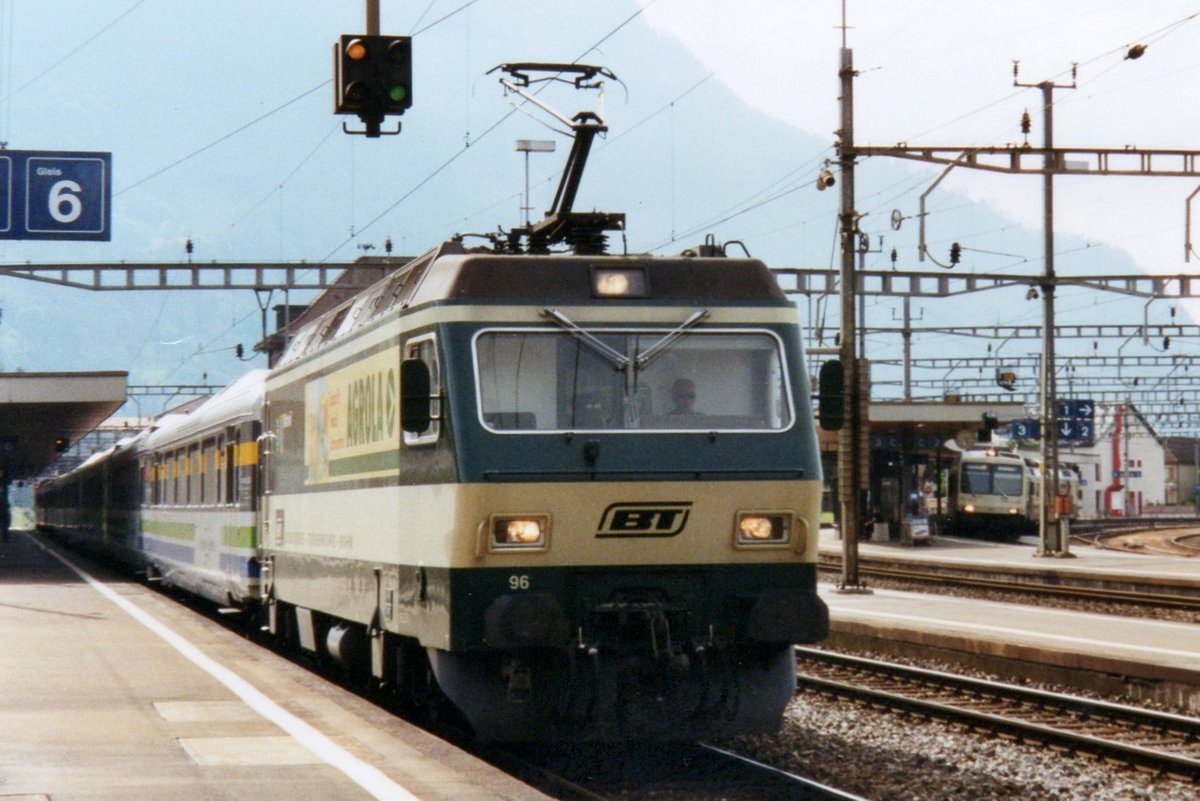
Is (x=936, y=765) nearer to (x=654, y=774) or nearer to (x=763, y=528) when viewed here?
(x=654, y=774)

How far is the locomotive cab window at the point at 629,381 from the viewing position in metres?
10.4

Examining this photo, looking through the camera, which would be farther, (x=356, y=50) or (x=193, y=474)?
(x=193, y=474)

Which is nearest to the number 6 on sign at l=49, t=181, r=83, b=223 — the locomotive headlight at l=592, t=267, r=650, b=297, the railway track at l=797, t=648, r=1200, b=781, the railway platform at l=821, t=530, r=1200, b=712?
the railway platform at l=821, t=530, r=1200, b=712

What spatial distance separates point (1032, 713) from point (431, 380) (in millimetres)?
6086

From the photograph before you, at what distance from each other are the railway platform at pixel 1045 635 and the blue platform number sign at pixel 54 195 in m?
10.9

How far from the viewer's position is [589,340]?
416 inches

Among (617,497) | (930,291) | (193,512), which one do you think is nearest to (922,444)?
(930,291)

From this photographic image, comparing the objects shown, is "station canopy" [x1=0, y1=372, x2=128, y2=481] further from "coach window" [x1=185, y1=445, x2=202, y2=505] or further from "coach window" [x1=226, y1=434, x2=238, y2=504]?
"coach window" [x1=226, y1=434, x2=238, y2=504]

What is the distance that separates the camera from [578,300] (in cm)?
1070

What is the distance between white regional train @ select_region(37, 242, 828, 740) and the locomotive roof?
0.01 meters

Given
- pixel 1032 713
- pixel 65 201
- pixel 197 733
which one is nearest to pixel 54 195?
pixel 65 201

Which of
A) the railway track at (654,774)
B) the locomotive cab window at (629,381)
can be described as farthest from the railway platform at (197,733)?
the locomotive cab window at (629,381)

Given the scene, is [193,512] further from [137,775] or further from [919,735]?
[137,775]

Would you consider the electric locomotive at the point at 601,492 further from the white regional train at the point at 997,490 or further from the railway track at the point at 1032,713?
the white regional train at the point at 997,490
